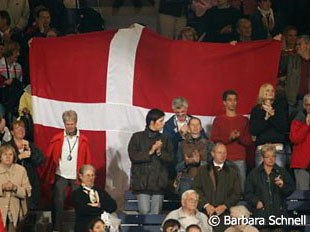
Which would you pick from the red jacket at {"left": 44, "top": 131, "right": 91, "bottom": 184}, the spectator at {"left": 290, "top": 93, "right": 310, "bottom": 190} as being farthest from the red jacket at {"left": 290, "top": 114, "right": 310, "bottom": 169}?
the red jacket at {"left": 44, "top": 131, "right": 91, "bottom": 184}

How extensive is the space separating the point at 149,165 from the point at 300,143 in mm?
1640

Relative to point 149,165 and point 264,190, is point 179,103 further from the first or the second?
point 264,190

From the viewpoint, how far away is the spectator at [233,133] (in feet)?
55.5

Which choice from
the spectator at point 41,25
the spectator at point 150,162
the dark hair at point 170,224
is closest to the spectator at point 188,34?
the spectator at point 41,25

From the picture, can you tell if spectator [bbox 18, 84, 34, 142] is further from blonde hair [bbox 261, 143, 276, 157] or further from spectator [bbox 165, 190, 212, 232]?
blonde hair [bbox 261, 143, 276, 157]

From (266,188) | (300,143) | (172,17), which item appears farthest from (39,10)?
(266,188)

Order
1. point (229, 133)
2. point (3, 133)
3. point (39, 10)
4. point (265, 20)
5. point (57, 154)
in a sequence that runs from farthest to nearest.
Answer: point (265, 20) → point (39, 10) → point (3, 133) → point (57, 154) → point (229, 133)

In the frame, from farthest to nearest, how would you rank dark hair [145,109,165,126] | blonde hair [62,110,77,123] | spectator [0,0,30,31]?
spectator [0,0,30,31] < blonde hair [62,110,77,123] < dark hair [145,109,165,126]

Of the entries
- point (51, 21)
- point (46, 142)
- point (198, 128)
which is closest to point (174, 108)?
point (198, 128)

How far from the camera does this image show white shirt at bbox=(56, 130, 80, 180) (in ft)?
55.6

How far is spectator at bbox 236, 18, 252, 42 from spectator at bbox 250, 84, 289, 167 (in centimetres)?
209

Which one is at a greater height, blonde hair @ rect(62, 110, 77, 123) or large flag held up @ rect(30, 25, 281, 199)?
large flag held up @ rect(30, 25, 281, 199)

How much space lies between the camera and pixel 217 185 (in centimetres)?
1627

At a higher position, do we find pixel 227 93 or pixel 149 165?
pixel 227 93
